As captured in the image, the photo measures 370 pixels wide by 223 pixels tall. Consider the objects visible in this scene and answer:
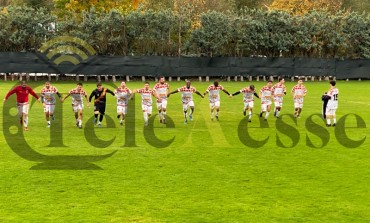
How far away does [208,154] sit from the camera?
2300 centimetres

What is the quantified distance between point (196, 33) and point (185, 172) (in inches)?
2045

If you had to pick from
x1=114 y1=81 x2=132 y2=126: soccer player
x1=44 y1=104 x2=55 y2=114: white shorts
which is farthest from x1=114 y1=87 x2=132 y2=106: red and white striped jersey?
x1=44 y1=104 x2=55 y2=114: white shorts

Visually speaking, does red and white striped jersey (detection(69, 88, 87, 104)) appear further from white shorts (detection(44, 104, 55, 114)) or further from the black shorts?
white shorts (detection(44, 104, 55, 114))

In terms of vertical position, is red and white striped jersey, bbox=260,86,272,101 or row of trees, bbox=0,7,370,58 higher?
row of trees, bbox=0,7,370,58

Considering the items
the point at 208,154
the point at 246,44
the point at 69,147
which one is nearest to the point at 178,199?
the point at 208,154

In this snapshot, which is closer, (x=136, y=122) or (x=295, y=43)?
(x=136, y=122)

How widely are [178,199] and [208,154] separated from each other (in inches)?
266

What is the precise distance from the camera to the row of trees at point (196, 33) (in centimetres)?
6800

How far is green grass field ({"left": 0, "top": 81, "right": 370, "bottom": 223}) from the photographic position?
15.3 metres

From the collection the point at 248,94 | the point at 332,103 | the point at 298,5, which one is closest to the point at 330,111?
the point at 332,103

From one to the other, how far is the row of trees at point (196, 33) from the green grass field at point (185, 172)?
1448 inches

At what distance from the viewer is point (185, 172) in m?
19.7

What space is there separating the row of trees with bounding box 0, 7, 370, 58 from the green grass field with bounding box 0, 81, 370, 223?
3677cm

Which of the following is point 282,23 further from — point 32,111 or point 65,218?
point 65,218
